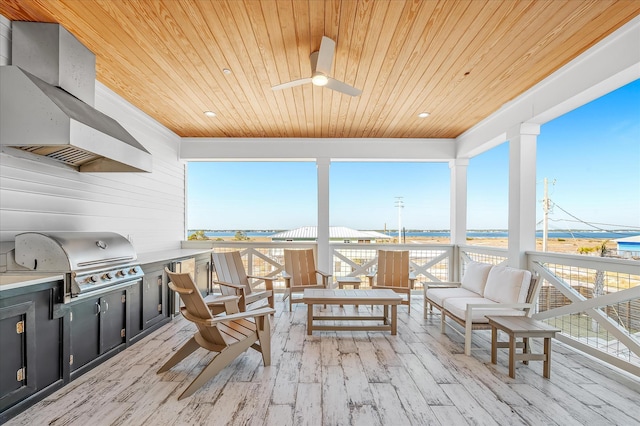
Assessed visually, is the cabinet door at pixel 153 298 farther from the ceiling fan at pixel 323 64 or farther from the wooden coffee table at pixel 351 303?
the ceiling fan at pixel 323 64

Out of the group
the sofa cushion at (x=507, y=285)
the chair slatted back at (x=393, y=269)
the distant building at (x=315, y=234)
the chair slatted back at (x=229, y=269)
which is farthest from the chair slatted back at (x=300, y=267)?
the distant building at (x=315, y=234)

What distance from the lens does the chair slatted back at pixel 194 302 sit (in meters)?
2.47

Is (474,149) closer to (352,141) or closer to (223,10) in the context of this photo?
(352,141)

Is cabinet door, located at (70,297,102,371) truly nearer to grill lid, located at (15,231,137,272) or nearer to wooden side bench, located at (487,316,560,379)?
grill lid, located at (15,231,137,272)

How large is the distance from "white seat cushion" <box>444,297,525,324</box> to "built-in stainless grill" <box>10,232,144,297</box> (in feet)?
11.6

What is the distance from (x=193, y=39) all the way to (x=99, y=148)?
48.8 inches

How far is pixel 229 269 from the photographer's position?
440 centimetres

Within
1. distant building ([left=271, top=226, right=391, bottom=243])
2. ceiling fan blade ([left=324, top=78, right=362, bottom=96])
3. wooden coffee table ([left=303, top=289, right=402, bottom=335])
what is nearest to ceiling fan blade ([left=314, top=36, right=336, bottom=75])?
ceiling fan blade ([left=324, top=78, right=362, bottom=96])

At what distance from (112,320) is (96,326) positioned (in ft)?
0.72

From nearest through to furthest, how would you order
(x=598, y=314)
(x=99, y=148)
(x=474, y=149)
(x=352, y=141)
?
1. (x=99, y=148)
2. (x=598, y=314)
3. (x=474, y=149)
4. (x=352, y=141)

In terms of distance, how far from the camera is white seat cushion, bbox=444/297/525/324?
322 cm

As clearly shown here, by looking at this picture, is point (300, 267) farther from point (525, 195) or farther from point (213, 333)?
point (525, 195)

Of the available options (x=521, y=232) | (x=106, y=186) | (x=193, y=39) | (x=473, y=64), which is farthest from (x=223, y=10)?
(x=521, y=232)

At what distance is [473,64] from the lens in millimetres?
3131
